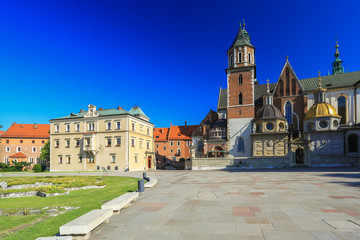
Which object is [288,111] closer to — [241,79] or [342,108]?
[342,108]

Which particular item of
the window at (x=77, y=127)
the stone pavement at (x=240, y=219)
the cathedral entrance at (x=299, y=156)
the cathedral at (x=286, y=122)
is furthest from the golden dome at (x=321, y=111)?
the window at (x=77, y=127)

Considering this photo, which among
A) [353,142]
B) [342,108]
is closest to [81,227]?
[353,142]

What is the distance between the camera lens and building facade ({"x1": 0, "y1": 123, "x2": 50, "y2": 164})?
6150 centimetres

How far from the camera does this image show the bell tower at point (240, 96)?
1762 inches

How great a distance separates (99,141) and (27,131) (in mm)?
35378

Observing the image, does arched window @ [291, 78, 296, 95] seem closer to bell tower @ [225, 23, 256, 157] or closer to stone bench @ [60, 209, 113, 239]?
bell tower @ [225, 23, 256, 157]

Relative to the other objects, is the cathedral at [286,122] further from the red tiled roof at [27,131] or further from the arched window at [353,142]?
the red tiled roof at [27,131]

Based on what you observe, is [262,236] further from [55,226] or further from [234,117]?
[234,117]

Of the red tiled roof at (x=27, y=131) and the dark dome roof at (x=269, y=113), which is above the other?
the dark dome roof at (x=269, y=113)

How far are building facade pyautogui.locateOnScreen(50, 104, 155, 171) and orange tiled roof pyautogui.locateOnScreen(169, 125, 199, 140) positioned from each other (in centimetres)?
1760

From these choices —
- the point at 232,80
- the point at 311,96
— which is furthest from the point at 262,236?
the point at 311,96

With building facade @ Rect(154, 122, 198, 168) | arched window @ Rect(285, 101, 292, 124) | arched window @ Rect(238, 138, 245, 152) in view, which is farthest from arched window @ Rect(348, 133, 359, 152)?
building facade @ Rect(154, 122, 198, 168)

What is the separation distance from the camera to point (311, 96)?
150 feet

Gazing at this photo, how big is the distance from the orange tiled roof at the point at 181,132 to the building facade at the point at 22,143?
37299 mm
